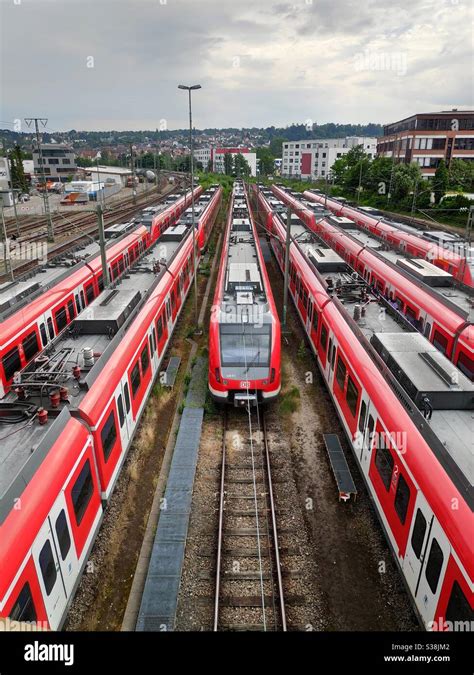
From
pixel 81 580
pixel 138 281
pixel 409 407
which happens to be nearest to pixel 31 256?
pixel 138 281

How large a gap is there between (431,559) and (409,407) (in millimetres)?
3211

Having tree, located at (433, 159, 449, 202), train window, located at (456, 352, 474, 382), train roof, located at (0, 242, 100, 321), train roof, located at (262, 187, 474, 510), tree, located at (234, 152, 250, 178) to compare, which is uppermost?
tree, located at (234, 152, 250, 178)

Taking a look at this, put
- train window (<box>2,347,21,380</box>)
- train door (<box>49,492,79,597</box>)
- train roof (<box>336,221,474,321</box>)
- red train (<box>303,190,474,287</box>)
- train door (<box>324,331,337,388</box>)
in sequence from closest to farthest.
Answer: train door (<box>49,492,79,597</box>) < train window (<box>2,347,21,380</box>) < train door (<box>324,331,337,388</box>) < train roof (<box>336,221,474,321</box>) < red train (<box>303,190,474,287</box>)

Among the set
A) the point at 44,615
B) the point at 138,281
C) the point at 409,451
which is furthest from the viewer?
the point at 138,281

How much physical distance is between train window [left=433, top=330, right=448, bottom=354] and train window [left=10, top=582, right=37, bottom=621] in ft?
44.4

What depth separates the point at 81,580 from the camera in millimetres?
10070

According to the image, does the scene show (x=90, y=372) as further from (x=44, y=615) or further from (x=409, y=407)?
(x=409, y=407)

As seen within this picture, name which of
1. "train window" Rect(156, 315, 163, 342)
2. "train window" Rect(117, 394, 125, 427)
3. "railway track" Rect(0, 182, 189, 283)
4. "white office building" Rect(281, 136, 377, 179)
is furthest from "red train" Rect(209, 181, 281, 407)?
"white office building" Rect(281, 136, 377, 179)

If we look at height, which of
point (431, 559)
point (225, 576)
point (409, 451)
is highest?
point (409, 451)

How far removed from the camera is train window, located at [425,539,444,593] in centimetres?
761

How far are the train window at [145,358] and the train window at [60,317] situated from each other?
3.90 m

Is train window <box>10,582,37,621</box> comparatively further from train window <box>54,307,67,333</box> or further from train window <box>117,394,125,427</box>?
train window <box>54,307,67,333</box>

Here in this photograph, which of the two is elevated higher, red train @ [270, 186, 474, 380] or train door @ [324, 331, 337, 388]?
red train @ [270, 186, 474, 380]

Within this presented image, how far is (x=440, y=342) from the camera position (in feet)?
51.0
